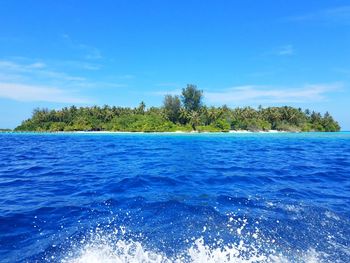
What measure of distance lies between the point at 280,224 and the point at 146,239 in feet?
10.6

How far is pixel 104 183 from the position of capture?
12.3m

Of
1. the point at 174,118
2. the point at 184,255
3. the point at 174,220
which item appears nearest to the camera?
the point at 184,255

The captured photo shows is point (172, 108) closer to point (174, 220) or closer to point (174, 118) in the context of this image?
point (174, 118)

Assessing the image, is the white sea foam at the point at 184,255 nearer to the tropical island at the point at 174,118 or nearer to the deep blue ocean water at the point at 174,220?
the deep blue ocean water at the point at 174,220

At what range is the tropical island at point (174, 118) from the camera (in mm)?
111125

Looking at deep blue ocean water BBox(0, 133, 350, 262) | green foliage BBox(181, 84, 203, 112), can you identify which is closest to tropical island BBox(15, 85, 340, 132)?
green foliage BBox(181, 84, 203, 112)

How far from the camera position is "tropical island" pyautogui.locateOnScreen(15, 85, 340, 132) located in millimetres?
111125

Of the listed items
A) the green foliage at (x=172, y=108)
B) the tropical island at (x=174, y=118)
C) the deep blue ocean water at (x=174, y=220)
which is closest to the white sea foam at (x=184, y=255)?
the deep blue ocean water at (x=174, y=220)

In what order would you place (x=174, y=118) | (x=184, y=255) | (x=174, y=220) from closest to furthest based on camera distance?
(x=184, y=255) < (x=174, y=220) < (x=174, y=118)

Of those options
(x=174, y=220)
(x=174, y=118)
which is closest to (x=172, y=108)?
(x=174, y=118)

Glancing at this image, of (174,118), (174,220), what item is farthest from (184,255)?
(174,118)

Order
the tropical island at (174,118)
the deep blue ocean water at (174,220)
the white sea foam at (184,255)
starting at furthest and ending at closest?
the tropical island at (174,118)
the deep blue ocean water at (174,220)
the white sea foam at (184,255)

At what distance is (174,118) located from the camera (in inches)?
4599

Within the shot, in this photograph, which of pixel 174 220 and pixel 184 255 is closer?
pixel 184 255
